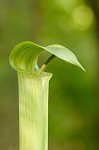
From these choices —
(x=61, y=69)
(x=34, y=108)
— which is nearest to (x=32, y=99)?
→ (x=34, y=108)

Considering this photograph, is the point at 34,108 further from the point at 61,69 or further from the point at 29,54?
the point at 61,69

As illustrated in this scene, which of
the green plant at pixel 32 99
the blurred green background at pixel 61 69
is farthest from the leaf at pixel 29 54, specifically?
the blurred green background at pixel 61 69

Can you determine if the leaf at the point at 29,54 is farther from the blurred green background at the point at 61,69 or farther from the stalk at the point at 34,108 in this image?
the blurred green background at the point at 61,69

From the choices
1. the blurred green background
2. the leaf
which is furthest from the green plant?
the blurred green background

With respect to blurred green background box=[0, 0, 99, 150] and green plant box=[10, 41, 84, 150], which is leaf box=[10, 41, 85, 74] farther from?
blurred green background box=[0, 0, 99, 150]

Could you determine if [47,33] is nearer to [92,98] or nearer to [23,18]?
[23,18]

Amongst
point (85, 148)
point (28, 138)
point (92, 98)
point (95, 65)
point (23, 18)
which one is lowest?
point (85, 148)

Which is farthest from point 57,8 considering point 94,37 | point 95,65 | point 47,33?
point 95,65
